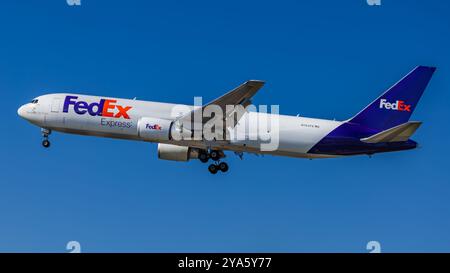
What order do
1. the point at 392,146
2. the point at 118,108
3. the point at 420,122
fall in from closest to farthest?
the point at 420,122
the point at 392,146
the point at 118,108

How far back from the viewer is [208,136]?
4578 centimetres

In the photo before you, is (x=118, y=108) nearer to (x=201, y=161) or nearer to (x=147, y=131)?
(x=147, y=131)

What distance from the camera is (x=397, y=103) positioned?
45.6 m

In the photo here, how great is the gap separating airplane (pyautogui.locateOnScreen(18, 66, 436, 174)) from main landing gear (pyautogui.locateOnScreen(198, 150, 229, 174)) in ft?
1.62

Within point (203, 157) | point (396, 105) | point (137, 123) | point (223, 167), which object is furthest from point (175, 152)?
point (396, 105)

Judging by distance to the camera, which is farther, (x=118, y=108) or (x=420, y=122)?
(x=118, y=108)

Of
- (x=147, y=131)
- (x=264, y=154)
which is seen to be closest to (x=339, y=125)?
(x=264, y=154)

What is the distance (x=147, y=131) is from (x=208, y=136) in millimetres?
3971

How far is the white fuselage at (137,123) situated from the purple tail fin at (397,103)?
7.37 ft

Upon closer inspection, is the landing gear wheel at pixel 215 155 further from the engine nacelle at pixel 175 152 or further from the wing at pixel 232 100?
the wing at pixel 232 100

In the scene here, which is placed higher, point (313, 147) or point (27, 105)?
point (27, 105)

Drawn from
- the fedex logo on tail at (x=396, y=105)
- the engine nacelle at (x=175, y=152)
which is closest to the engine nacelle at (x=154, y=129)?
the engine nacelle at (x=175, y=152)

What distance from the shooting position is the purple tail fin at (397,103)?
45469 millimetres

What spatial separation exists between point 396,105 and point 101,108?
19.2 meters
